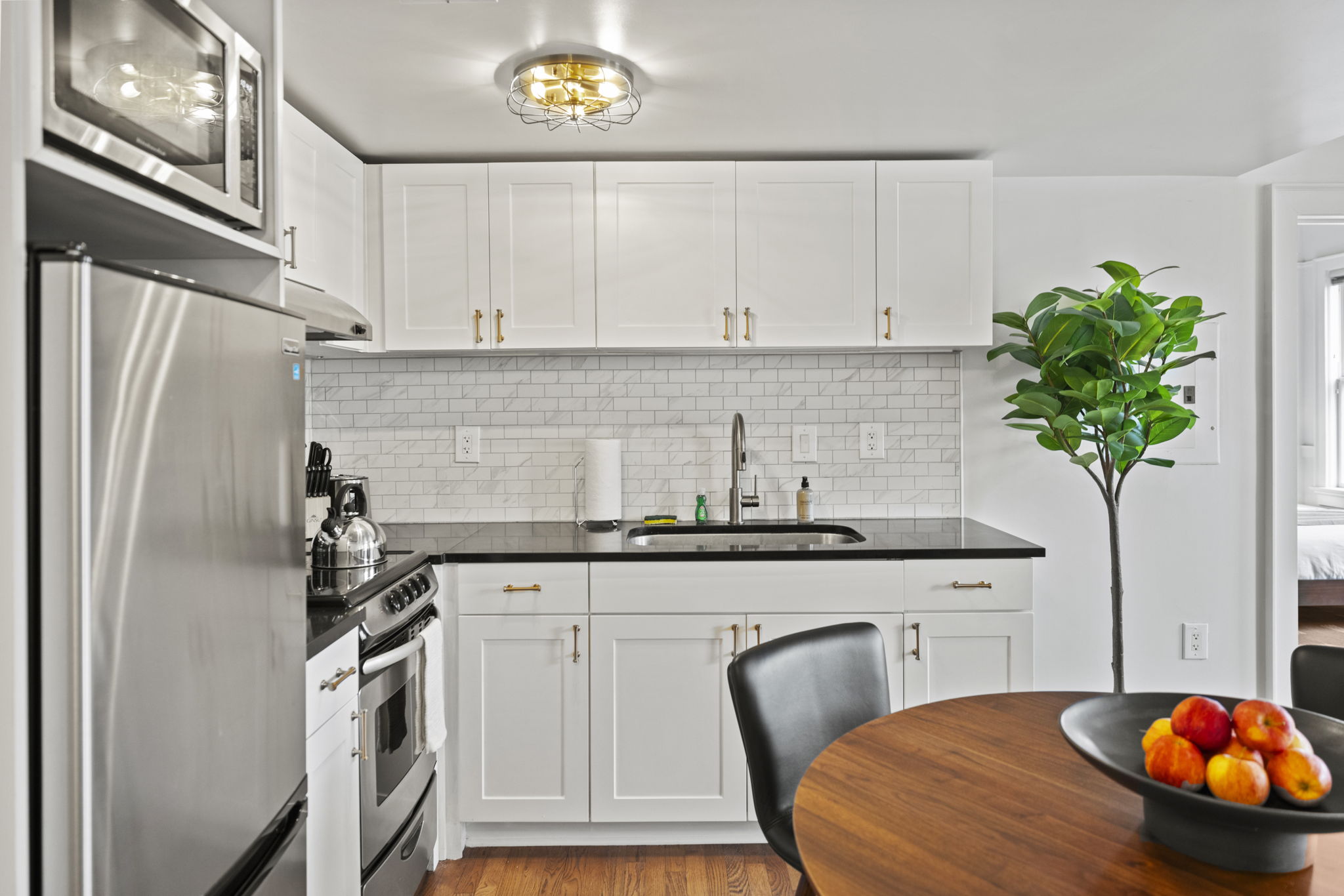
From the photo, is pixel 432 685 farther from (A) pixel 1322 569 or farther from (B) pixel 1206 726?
(A) pixel 1322 569

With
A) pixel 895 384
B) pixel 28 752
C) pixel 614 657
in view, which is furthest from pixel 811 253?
pixel 28 752

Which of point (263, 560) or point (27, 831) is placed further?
point (263, 560)

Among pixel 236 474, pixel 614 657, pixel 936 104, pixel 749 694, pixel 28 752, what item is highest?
pixel 936 104

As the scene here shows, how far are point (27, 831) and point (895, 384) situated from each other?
9.52 feet

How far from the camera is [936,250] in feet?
9.53

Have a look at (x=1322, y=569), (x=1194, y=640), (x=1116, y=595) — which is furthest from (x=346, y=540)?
(x=1322, y=569)

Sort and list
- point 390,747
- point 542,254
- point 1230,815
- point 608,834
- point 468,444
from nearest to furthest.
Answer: point 1230,815
point 390,747
point 608,834
point 542,254
point 468,444

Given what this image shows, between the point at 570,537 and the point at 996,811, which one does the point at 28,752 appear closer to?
the point at 996,811

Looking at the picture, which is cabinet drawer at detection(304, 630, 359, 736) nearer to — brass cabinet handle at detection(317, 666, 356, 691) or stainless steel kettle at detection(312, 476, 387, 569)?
brass cabinet handle at detection(317, 666, 356, 691)

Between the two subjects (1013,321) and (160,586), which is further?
(1013,321)

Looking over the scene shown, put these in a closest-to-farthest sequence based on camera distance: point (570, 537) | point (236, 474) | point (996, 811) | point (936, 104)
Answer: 1. point (996, 811)
2. point (236, 474)
3. point (936, 104)
4. point (570, 537)

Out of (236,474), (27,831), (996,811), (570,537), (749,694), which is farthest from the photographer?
(570,537)

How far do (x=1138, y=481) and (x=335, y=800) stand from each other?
3.04m

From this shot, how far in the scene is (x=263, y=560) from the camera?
136 cm
